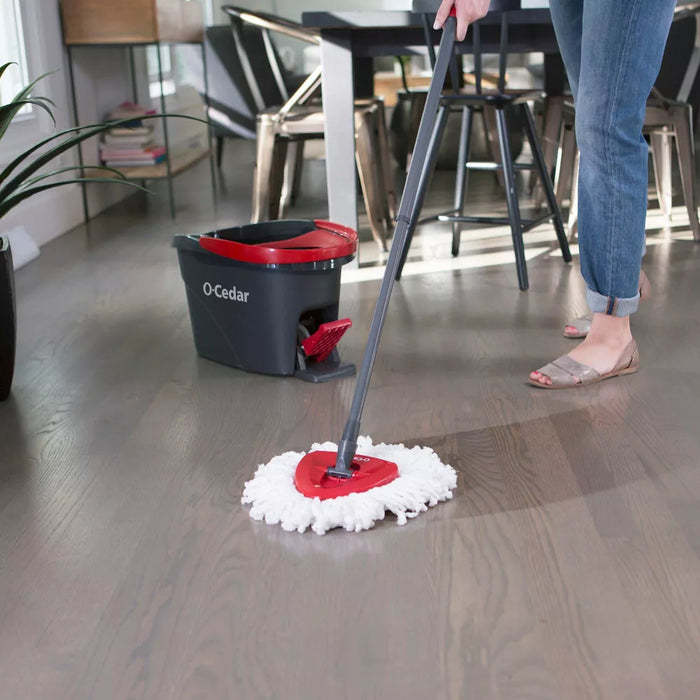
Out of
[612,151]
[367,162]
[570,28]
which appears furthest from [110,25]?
[612,151]

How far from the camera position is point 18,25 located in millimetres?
2990

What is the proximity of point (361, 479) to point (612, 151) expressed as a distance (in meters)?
0.76

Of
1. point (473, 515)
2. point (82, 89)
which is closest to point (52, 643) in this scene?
point (473, 515)

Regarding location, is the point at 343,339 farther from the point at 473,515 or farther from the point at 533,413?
the point at 473,515

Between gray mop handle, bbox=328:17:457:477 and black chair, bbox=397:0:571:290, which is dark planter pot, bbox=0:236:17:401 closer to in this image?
gray mop handle, bbox=328:17:457:477

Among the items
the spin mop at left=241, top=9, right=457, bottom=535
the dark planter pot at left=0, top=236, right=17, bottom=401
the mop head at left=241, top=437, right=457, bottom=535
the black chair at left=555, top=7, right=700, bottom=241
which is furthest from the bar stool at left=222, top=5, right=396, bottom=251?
the mop head at left=241, top=437, right=457, bottom=535

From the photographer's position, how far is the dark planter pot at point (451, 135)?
14.2 feet

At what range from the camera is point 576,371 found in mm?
1639

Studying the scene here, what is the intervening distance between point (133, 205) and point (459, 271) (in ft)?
5.96

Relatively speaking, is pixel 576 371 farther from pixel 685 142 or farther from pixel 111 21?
Result: pixel 111 21

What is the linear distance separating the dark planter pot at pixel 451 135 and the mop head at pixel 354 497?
323 centimetres

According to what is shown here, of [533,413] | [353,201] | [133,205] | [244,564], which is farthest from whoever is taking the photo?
[133,205]

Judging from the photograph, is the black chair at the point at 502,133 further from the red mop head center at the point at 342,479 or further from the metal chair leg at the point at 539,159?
the red mop head center at the point at 342,479

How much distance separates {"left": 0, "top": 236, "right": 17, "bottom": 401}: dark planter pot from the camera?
1.59 meters
